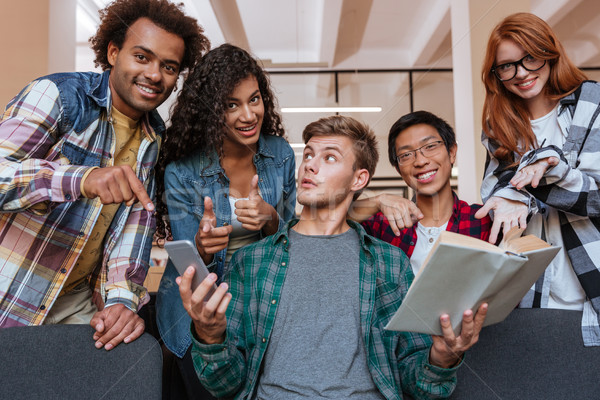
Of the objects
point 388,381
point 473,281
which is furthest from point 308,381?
point 473,281

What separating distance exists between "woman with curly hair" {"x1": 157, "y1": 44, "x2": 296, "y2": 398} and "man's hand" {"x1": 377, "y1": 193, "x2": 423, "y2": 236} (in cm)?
42

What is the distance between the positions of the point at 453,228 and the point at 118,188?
1245 mm

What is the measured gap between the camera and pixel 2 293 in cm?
146

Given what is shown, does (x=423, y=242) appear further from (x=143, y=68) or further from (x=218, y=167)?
(x=143, y=68)

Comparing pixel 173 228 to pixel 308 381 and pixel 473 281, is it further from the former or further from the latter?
pixel 473 281

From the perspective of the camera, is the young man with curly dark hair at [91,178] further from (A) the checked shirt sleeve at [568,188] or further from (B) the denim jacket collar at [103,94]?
(A) the checked shirt sleeve at [568,188]

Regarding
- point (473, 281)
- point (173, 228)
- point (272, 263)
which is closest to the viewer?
point (473, 281)

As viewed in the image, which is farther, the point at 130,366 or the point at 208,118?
the point at 208,118

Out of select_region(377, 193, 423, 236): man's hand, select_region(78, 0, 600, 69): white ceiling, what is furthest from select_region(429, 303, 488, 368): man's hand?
select_region(78, 0, 600, 69): white ceiling

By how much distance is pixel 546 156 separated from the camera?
4.72 ft

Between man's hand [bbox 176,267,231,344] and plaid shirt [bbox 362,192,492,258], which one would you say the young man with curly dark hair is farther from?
plaid shirt [bbox 362,192,492,258]

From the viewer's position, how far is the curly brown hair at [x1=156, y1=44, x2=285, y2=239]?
1.86 metres

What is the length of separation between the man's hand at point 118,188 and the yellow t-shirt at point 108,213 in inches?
20.3

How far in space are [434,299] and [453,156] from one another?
1196 millimetres
